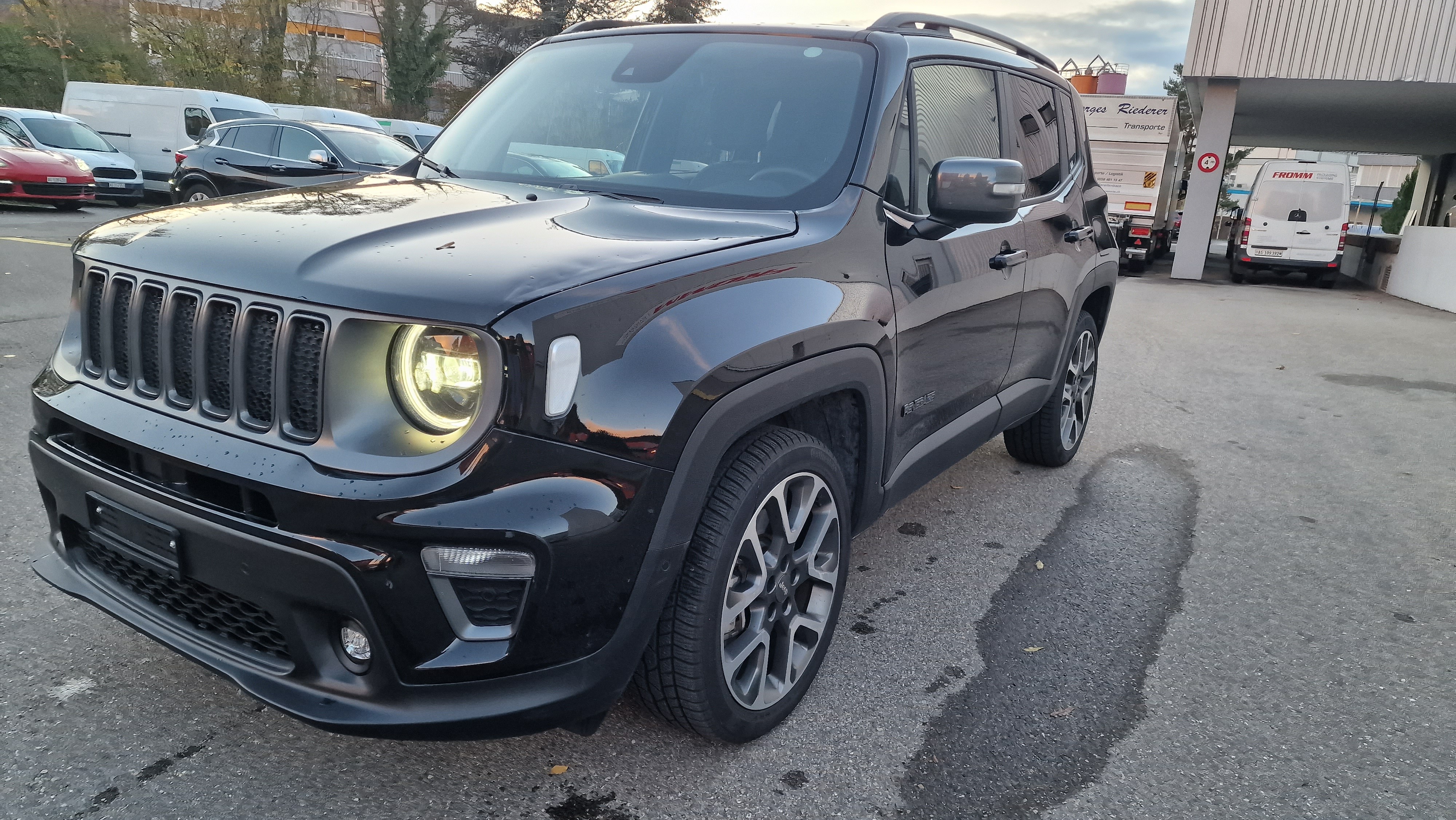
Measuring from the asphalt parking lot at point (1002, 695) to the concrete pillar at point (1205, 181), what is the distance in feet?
50.6

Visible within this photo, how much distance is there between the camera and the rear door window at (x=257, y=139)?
1377 centimetres

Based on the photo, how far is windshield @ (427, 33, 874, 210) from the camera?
294 cm

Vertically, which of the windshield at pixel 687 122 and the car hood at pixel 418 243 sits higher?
the windshield at pixel 687 122

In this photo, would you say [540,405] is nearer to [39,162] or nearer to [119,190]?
[39,162]

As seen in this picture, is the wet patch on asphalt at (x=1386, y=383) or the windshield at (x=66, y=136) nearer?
the wet patch on asphalt at (x=1386, y=383)

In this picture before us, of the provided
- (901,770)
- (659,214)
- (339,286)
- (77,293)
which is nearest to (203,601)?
(339,286)

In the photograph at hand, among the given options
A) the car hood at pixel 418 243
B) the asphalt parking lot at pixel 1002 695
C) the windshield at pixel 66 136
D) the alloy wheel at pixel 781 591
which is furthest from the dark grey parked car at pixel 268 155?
the alloy wheel at pixel 781 591

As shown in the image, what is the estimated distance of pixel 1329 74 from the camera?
17.1 m

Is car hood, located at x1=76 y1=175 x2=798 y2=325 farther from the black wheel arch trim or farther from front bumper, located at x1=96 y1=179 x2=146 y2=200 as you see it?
front bumper, located at x1=96 y1=179 x2=146 y2=200

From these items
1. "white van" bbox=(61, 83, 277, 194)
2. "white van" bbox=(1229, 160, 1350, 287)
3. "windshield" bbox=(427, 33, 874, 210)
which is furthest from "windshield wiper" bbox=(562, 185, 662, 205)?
"white van" bbox=(1229, 160, 1350, 287)

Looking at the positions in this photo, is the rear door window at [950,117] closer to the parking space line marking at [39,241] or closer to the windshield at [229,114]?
the parking space line marking at [39,241]

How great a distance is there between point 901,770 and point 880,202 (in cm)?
155

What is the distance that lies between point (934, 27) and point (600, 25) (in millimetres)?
1225

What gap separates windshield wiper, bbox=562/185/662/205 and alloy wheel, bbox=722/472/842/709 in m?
0.93
